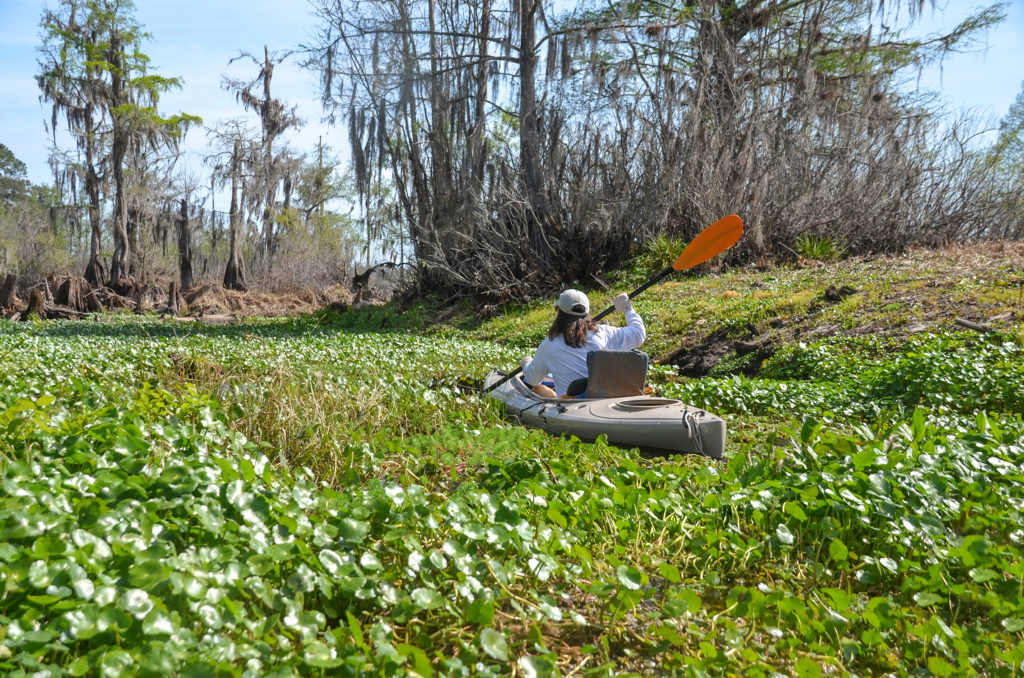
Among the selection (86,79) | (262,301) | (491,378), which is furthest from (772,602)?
(86,79)

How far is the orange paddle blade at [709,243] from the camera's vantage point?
25.5ft

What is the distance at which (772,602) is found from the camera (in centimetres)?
250

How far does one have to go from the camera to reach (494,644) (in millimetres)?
2012

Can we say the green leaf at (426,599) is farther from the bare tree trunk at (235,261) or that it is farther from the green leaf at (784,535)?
the bare tree trunk at (235,261)

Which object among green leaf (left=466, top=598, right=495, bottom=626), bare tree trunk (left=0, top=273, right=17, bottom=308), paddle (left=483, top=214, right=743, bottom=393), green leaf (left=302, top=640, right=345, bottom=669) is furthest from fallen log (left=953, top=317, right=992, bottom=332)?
bare tree trunk (left=0, top=273, right=17, bottom=308)

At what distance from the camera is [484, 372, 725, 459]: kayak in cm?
482

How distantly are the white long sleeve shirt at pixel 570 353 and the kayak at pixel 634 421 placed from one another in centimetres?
49

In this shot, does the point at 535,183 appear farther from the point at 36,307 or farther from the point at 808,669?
the point at 36,307

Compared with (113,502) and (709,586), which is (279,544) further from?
(709,586)

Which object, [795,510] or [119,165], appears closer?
[795,510]

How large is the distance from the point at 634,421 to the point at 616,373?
637mm

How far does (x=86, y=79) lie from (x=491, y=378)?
30536 mm

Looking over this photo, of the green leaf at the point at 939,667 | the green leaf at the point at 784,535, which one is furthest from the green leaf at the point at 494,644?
the green leaf at the point at 784,535

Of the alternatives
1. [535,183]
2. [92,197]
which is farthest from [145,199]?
[535,183]
